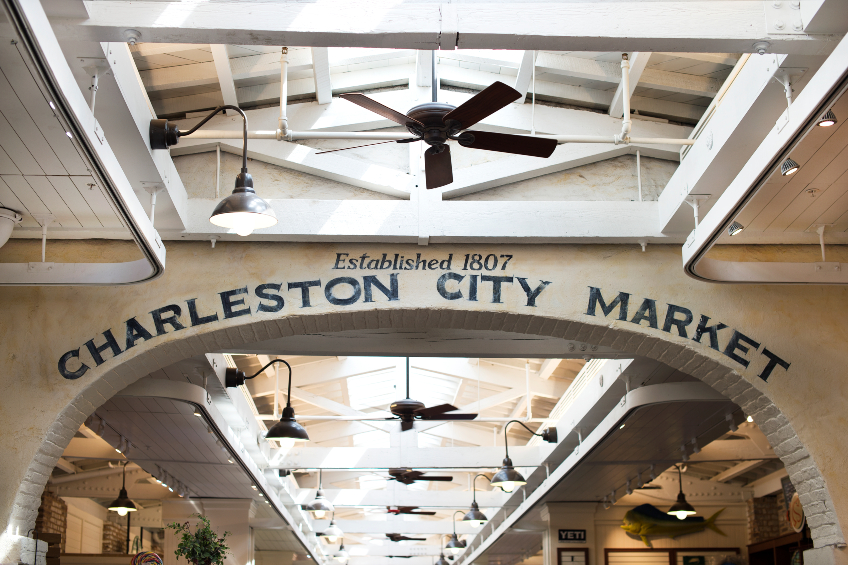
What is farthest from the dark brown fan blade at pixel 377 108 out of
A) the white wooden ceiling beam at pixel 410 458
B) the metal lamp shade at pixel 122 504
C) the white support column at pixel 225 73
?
the metal lamp shade at pixel 122 504

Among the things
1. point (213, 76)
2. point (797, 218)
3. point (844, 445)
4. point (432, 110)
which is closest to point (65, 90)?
point (432, 110)

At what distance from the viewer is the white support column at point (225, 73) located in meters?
5.92

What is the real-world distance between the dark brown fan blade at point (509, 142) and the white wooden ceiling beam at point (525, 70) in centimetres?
167

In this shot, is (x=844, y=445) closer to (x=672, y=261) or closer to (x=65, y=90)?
(x=672, y=261)

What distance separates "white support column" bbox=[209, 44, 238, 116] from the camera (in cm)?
592

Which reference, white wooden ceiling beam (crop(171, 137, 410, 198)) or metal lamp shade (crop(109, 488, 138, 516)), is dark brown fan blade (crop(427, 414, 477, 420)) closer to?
white wooden ceiling beam (crop(171, 137, 410, 198))

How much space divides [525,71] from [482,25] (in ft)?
7.60

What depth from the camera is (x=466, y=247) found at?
21.0 feet

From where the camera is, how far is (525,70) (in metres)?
6.55

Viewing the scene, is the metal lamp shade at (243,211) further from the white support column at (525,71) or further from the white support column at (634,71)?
the white support column at (634,71)

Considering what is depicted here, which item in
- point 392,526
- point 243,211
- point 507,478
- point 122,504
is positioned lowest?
point 392,526

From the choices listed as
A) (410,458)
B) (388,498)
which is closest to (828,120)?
(410,458)

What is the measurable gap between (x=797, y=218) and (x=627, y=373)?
2.41 m

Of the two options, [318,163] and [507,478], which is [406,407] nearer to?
[507,478]
